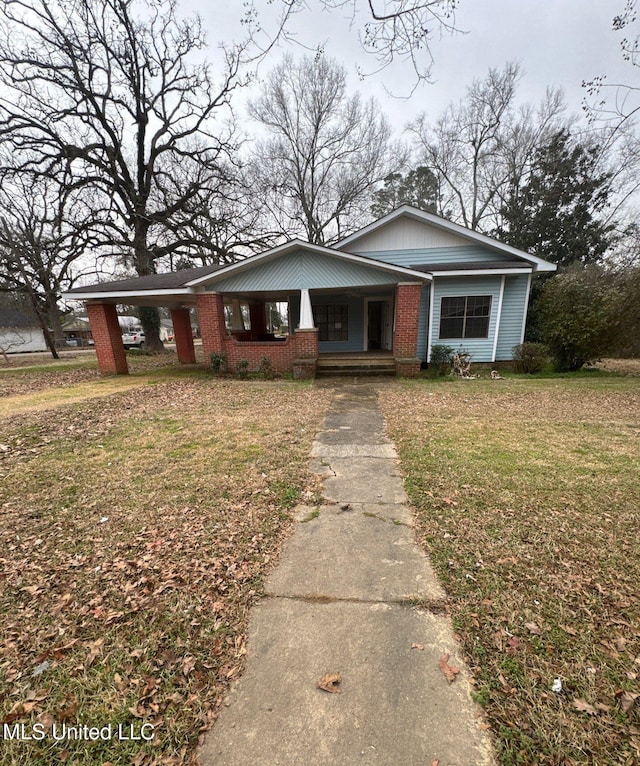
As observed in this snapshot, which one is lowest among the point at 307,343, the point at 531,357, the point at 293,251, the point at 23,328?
the point at 531,357

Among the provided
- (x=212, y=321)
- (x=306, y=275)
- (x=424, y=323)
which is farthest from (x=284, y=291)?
(x=424, y=323)

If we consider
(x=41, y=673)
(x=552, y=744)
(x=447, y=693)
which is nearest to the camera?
(x=552, y=744)

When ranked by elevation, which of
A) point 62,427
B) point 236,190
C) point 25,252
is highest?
point 236,190

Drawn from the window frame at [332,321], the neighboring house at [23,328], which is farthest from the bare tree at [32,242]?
the neighboring house at [23,328]

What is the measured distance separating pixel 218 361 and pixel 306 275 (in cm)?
391

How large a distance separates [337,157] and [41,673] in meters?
25.1

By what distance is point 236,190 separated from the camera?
19.5m

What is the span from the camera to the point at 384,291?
39.5 feet

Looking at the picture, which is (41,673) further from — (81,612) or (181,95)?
(181,95)

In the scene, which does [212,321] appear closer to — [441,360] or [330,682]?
[441,360]

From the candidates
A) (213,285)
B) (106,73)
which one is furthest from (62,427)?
(106,73)

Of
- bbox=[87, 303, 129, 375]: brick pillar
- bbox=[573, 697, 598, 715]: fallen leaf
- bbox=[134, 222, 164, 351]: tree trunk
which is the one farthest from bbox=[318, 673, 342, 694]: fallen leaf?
bbox=[134, 222, 164, 351]: tree trunk

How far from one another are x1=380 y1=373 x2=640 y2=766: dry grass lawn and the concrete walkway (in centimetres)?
17

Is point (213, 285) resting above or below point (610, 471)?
above
